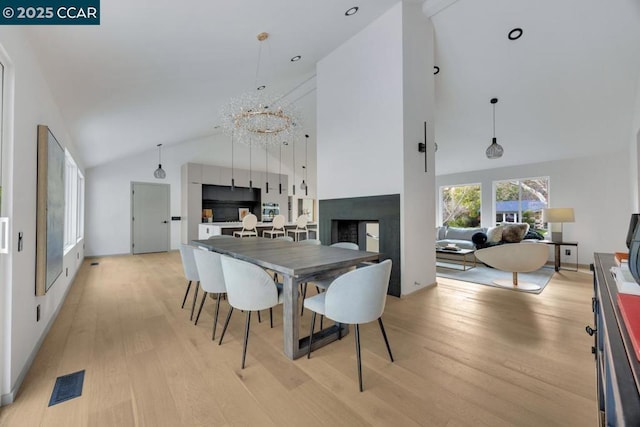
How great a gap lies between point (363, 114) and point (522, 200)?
4.88 m

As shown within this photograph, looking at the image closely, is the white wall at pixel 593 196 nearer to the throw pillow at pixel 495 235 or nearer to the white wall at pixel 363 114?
the throw pillow at pixel 495 235

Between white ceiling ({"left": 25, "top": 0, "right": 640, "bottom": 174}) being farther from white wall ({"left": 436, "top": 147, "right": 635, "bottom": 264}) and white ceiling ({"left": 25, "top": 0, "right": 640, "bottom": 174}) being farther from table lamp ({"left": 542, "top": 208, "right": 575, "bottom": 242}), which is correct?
table lamp ({"left": 542, "top": 208, "right": 575, "bottom": 242})

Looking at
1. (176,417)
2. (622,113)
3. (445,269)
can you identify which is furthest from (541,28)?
(176,417)

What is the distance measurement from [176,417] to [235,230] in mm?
5666

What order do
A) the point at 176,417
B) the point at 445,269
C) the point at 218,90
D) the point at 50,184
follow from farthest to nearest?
the point at 445,269 < the point at 218,90 < the point at 50,184 < the point at 176,417

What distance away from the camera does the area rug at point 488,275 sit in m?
4.16

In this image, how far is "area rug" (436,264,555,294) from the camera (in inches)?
164

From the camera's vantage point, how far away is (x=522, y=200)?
20.4 ft

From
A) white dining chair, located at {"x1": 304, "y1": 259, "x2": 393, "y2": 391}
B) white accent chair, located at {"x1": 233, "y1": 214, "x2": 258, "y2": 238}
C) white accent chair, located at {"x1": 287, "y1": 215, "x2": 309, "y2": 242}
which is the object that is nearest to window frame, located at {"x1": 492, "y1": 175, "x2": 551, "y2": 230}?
white accent chair, located at {"x1": 287, "y1": 215, "x2": 309, "y2": 242}

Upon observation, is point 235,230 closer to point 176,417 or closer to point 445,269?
point 445,269

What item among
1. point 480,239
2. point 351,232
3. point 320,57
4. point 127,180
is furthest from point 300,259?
point 127,180

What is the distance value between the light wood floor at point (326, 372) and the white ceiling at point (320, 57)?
7.70ft

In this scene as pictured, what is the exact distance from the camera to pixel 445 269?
16.6ft

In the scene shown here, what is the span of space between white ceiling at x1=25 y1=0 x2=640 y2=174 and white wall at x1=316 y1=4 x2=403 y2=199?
266 millimetres
